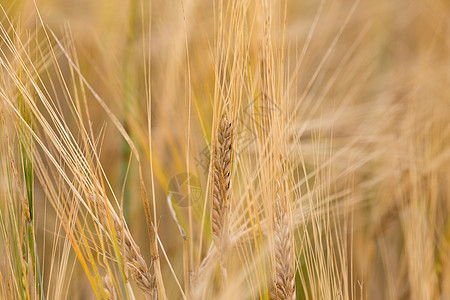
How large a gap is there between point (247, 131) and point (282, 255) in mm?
198

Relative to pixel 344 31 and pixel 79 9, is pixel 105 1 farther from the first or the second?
pixel 344 31

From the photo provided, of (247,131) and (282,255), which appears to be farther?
(247,131)

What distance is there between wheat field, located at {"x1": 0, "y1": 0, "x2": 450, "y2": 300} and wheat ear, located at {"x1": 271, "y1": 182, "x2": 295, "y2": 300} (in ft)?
0.43

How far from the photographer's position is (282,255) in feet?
1.50

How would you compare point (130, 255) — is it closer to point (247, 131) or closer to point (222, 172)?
point (222, 172)

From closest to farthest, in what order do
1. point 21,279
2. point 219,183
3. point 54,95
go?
point 219,183, point 21,279, point 54,95

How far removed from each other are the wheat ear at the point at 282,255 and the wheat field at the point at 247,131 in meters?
0.13

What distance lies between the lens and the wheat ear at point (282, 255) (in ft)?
1.46

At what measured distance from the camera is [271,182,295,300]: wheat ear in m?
0.45

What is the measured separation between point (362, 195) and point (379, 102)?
0.15m

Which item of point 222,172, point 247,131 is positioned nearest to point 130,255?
point 222,172

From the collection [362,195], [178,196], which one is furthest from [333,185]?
[178,196]

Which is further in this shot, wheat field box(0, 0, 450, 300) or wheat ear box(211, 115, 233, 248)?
wheat field box(0, 0, 450, 300)

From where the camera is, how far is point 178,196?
64cm
